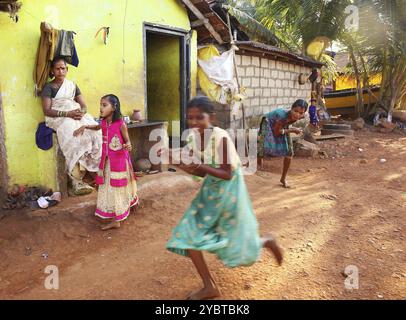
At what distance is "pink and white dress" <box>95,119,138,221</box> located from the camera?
3.81m

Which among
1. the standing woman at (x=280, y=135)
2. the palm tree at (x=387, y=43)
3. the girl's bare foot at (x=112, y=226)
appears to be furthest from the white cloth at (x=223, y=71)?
the palm tree at (x=387, y=43)

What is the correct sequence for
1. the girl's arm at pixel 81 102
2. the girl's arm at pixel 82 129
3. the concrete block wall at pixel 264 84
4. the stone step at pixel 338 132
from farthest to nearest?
the stone step at pixel 338 132 → the concrete block wall at pixel 264 84 → the girl's arm at pixel 81 102 → the girl's arm at pixel 82 129

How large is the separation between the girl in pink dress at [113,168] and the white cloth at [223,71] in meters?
3.44

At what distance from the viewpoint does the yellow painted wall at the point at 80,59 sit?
13.6 ft

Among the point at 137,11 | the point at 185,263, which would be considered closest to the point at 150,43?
the point at 137,11

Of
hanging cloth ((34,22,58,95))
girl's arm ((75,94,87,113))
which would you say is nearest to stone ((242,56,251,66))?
girl's arm ((75,94,87,113))

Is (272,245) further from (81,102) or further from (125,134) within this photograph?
(81,102)

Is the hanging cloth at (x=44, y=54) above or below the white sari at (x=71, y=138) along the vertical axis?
above

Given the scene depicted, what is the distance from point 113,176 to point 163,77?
3739mm

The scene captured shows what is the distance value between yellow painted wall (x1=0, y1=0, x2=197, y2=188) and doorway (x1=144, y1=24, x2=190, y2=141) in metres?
0.55

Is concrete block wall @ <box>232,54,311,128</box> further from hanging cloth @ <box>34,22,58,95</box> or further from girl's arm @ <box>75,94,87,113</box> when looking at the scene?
hanging cloth @ <box>34,22,58,95</box>

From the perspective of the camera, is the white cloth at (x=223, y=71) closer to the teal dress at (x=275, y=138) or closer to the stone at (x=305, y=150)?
the teal dress at (x=275, y=138)

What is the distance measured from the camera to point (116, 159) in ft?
12.7

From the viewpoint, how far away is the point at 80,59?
4.83 m
